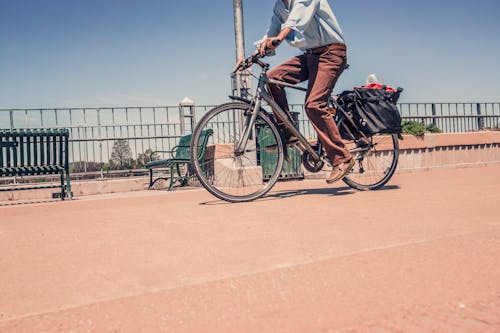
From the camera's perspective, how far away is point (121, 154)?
10266 mm

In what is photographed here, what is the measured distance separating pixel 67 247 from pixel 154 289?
109 cm

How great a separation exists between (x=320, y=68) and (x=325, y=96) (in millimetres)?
259

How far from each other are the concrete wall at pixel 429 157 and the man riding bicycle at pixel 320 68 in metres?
3.80

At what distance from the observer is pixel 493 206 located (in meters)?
3.54

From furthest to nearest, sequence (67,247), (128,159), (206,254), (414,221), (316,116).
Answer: (128,159) < (316,116) < (414,221) < (67,247) < (206,254)

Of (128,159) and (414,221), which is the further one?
(128,159)

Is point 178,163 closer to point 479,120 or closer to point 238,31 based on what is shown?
point 238,31

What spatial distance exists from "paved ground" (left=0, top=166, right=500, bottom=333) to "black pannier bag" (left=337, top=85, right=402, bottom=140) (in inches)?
62.5

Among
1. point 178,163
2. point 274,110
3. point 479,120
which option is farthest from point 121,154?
point 479,120

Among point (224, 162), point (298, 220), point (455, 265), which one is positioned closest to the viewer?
point (455, 265)

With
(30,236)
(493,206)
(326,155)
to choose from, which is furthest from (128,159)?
(493,206)

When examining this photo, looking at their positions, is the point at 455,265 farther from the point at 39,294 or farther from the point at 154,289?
the point at 39,294

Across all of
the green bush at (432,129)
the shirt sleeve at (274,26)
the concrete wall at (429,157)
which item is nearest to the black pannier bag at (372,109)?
the shirt sleeve at (274,26)

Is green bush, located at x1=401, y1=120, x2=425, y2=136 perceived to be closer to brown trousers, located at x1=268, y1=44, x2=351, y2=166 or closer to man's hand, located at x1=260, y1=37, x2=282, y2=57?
brown trousers, located at x1=268, y1=44, x2=351, y2=166
